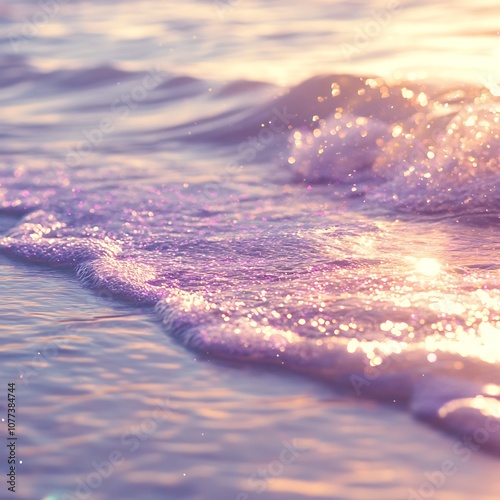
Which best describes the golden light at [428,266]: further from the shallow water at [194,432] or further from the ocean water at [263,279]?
the shallow water at [194,432]

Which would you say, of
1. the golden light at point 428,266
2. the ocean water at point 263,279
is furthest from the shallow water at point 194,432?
the golden light at point 428,266

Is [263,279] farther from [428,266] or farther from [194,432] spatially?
[194,432]

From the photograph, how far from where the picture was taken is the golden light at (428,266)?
136 inches

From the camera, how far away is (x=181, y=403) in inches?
98.5

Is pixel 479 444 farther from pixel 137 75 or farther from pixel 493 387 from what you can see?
pixel 137 75

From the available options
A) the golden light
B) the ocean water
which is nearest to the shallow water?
the ocean water

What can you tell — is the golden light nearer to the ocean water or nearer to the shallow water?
the ocean water

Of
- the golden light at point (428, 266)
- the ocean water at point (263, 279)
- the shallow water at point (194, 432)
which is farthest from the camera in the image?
the golden light at point (428, 266)

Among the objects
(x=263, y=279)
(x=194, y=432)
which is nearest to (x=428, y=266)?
(x=263, y=279)

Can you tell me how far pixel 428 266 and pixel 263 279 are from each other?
0.65m

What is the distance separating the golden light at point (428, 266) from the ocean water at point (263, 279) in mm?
16

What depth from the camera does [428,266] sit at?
3.53 metres

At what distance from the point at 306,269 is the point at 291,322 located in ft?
1.96

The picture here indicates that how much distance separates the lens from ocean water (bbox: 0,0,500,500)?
7.30ft
